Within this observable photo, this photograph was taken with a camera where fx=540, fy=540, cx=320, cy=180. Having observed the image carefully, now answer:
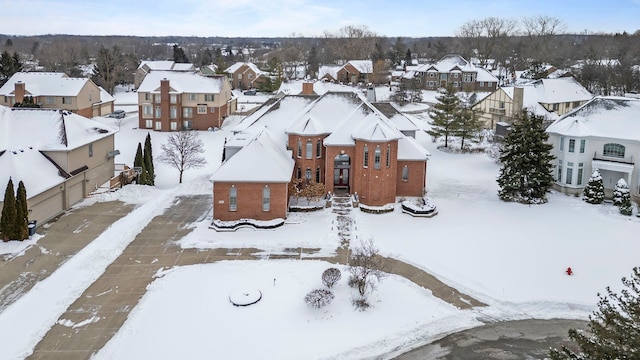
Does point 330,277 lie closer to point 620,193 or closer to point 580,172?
point 620,193

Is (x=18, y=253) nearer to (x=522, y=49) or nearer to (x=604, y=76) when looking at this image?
(x=604, y=76)

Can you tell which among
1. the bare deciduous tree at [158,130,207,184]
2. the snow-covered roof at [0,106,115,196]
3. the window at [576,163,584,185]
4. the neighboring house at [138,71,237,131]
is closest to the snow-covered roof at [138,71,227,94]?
the neighboring house at [138,71,237,131]

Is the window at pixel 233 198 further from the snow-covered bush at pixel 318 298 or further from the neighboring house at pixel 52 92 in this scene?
the neighboring house at pixel 52 92

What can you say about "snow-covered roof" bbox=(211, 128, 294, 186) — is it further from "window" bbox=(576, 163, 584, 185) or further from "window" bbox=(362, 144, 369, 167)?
"window" bbox=(576, 163, 584, 185)

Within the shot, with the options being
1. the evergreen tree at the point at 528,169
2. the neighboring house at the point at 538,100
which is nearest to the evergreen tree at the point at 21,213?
the evergreen tree at the point at 528,169

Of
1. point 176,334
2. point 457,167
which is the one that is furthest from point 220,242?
point 457,167

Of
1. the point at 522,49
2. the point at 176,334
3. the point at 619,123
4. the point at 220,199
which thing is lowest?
the point at 176,334
